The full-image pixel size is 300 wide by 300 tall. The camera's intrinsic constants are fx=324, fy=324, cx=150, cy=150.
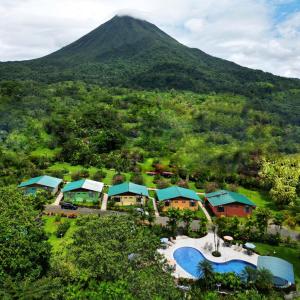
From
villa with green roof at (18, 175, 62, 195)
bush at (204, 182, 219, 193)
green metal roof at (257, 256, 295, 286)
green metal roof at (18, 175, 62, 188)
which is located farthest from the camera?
bush at (204, 182, 219, 193)

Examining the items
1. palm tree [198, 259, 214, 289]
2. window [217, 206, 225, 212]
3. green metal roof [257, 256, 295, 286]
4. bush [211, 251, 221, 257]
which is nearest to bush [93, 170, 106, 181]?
window [217, 206, 225, 212]

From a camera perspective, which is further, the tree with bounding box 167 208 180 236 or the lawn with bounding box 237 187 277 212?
the lawn with bounding box 237 187 277 212

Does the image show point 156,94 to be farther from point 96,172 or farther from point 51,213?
point 51,213

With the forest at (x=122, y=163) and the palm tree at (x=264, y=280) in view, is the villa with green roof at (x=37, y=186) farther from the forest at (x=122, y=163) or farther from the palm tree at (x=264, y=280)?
the palm tree at (x=264, y=280)

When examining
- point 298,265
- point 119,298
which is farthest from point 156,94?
point 119,298

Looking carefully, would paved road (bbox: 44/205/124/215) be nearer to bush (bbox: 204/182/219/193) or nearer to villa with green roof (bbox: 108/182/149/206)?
villa with green roof (bbox: 108/182/149/206)

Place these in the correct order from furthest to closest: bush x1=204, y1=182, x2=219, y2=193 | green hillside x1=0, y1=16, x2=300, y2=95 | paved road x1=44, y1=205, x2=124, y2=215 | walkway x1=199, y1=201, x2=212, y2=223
Result: green hillside x1=0, y1=16, x2=300, y2=95 → bush x1=204, y1=182, x2=219, y2=193 → walkway x1=199, y1=201, x2=212, y2=223 → paved road x1=44, y1=205, x2=124, y2=215
